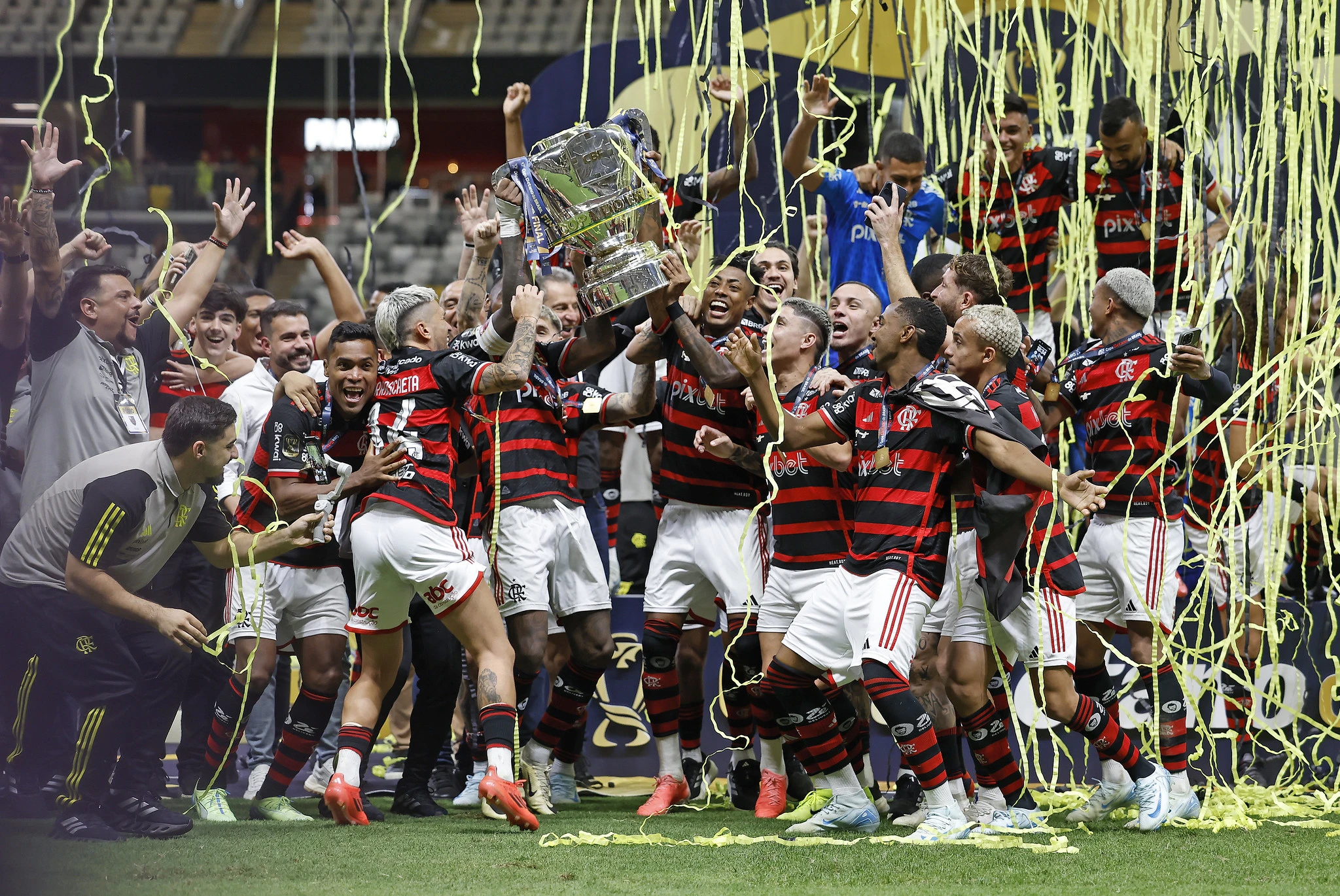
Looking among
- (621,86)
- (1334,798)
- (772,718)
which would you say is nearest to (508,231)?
(772,718)

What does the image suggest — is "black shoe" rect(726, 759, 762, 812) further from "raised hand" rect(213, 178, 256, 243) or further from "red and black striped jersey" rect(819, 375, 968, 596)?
"raised hand" rect(213, 178, 256, 243)

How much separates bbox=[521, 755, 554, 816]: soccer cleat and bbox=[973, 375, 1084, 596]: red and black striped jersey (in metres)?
2.15

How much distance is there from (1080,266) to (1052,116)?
0.68m

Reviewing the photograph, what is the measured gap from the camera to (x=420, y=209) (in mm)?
23609

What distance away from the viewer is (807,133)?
21.7ft

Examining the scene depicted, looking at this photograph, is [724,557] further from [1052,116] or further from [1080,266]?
[1052,116]

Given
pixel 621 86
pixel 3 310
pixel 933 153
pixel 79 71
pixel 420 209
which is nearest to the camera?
pixel 3 310

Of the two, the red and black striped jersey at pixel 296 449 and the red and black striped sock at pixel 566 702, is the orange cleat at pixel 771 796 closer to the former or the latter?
the red and black striped sock at pixel 566 702

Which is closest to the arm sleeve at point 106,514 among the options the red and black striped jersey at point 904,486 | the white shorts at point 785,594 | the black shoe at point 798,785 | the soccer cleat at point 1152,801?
the white shorts at point 785,594

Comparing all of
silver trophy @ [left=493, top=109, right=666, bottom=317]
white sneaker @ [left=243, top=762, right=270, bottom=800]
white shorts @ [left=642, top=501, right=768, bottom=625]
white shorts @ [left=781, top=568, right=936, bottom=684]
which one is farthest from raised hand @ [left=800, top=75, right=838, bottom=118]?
white sneaker @ [left=243, top=762, right=270, bottom=800]

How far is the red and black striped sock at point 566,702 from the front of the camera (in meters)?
5.86

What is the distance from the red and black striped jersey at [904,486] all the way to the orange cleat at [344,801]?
198 cm

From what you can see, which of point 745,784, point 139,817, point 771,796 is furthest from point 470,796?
point 139,817

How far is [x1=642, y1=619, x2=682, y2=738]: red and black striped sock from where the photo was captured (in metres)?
5.95
